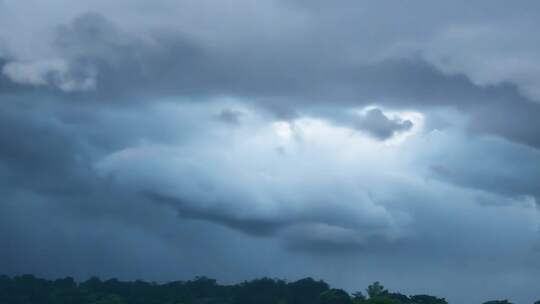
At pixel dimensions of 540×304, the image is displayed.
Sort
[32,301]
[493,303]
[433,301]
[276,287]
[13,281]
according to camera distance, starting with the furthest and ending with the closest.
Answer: [13,281] → [32,301] → [276,287] → [493,303] → [433,301]

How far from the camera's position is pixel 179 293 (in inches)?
5679

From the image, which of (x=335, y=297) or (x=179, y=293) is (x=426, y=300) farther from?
(x=179, y=293)

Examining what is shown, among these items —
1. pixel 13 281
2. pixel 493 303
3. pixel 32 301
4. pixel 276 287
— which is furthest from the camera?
pixel 13 281

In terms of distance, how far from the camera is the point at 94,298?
13825cm

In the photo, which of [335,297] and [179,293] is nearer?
[335,297]

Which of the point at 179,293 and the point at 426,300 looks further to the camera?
the point at 179,293

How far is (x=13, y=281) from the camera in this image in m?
159

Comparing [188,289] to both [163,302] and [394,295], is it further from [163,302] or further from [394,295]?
[394,295]

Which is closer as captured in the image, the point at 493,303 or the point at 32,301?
the point at 493,303

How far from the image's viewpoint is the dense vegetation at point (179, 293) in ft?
408

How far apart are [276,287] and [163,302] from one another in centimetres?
1922

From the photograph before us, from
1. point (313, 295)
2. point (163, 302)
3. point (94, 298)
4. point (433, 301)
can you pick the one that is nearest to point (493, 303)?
point (433, 301)

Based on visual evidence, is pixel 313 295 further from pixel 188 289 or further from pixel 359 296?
pixel 188 289

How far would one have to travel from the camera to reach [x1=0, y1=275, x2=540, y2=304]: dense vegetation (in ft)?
408
